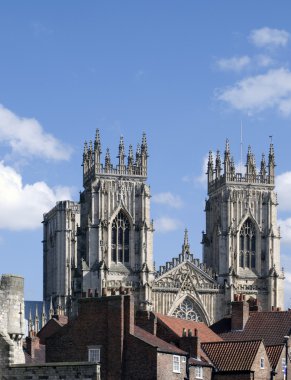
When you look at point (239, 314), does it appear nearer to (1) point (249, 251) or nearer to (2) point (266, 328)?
(2) point (266, 328)

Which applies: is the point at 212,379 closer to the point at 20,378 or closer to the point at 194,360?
the point at 194,360

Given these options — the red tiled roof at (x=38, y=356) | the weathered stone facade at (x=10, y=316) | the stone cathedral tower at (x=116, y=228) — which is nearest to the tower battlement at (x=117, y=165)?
the stone cathedral tower at (x=116, y=228)

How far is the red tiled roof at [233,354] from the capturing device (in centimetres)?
5856

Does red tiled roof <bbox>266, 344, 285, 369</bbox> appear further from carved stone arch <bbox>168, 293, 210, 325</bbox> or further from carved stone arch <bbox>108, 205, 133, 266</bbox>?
carved stone arch <bbox>108, 205, 133, 266</bbox>

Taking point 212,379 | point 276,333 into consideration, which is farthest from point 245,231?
point 212,379

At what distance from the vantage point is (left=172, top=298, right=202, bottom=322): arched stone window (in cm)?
12244

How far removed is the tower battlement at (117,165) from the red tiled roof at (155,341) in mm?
67324

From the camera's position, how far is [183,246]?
12538 centimetres

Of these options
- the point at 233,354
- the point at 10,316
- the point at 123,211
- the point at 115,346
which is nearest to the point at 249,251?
the point at 123,211

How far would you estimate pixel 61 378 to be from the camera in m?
38.8

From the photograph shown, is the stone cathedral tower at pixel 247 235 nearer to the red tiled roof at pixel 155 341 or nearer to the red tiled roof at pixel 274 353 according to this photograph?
the red tiled roof at pixel 274 353

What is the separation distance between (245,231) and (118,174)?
44.2ft

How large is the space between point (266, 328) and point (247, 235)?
199 feet

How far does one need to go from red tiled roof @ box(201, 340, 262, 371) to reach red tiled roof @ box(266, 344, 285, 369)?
2155mm
